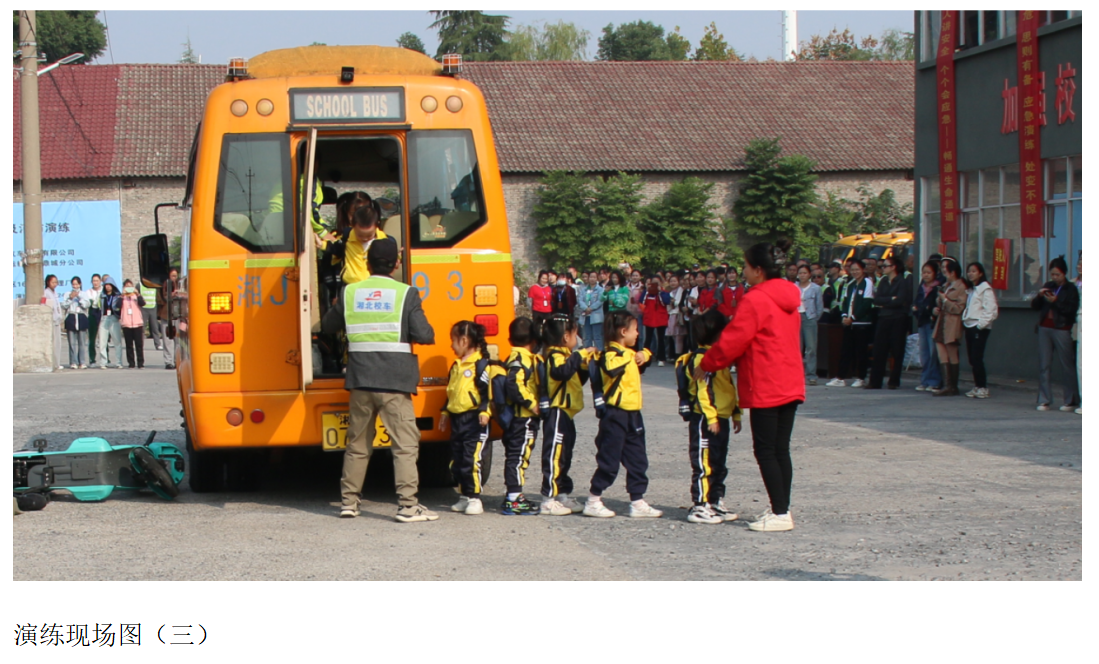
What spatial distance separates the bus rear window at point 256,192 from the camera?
25.0ft

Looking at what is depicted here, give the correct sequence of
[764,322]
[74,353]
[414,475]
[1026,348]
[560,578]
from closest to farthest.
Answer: [560,578]
[764,322]
[414,475]
[1026,348]
[74,353]

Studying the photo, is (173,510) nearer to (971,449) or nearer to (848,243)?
(971,449)

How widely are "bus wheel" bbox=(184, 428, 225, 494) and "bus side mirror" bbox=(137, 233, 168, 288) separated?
58.9 inches

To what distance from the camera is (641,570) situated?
19.9ft

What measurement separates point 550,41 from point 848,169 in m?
26.2

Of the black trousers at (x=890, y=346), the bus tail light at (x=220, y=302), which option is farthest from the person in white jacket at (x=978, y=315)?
the bus tail light at (x=220, y=302)

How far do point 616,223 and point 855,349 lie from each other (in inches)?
844

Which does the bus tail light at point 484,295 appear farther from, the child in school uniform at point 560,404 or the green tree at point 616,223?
the green tree at point 616,223

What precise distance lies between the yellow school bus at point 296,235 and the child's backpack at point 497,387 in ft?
0.70

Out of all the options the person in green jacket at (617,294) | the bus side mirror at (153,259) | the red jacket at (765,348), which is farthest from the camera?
the person in green jacket at (617,294)

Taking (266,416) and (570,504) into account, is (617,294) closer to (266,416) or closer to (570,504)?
(570,504)

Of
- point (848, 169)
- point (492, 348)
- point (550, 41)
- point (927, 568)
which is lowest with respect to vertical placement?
point (927, 568)

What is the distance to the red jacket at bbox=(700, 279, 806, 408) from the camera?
698 centimetres

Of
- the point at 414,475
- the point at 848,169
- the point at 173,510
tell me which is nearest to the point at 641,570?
the point at 414,475
